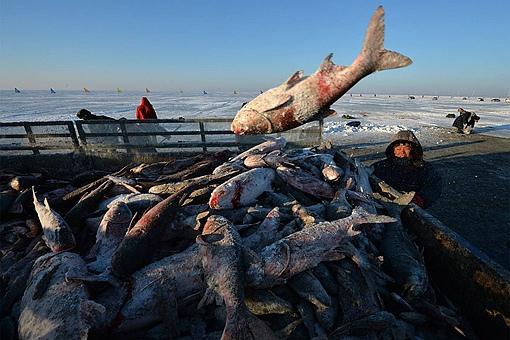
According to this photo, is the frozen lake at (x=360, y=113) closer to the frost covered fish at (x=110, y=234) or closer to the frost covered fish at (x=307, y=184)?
the frost covered fish at (x=307, y=184)

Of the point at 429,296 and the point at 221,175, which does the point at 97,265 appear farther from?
the point at 429,296

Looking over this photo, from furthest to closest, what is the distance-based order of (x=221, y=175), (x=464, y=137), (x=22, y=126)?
(x=464, y=137) < (x=22, y=126) < (x=221, y=175)

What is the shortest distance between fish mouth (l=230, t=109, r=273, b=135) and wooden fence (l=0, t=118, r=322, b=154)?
12.3ft

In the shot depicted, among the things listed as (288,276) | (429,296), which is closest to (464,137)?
(429,296)

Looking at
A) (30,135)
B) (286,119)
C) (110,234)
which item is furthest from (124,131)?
(286,119)

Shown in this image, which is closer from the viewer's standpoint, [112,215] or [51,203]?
[112,215]

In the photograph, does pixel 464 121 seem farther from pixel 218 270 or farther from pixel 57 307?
pixel 57 307

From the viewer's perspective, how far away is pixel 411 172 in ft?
17.9

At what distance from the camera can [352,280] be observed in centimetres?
269

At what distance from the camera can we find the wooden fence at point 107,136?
22.9 ft

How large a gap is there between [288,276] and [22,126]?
8.17 meters

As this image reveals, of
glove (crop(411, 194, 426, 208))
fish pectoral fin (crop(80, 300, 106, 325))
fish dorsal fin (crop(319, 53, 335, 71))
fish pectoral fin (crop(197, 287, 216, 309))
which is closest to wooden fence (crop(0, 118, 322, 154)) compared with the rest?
glove (crop(411, 194, 426, 208))

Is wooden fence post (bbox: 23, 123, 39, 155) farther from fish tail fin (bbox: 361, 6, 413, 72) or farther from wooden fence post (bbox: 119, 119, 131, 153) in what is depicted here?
fish tail fin (bbox: 361, 6, 413, 72)

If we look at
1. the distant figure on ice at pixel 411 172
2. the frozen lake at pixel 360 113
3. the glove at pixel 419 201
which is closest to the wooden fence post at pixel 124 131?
the distant figure on ice at pixel 411 172
